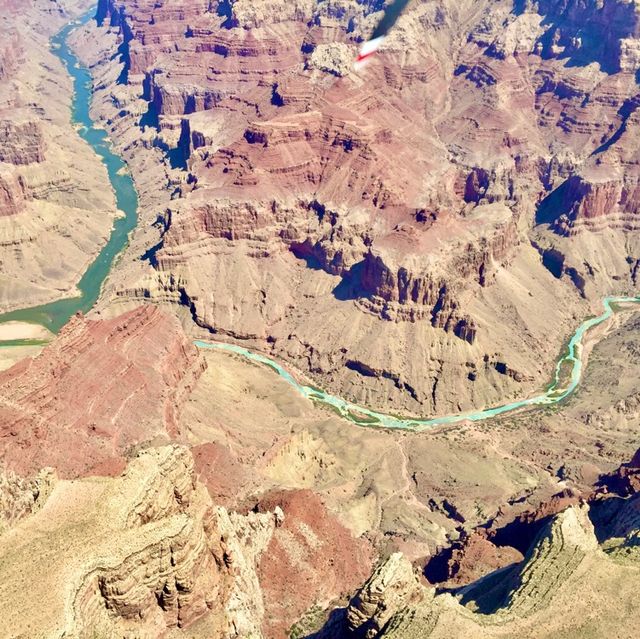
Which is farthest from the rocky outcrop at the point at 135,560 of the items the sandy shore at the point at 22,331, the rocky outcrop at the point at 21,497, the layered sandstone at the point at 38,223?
the layered sandstone at the point at 38,223

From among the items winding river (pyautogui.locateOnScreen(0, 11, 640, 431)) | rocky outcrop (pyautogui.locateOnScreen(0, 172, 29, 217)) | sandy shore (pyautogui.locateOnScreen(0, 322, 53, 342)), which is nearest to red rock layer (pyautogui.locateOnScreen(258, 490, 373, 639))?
winding river (pyautogui.locateOnScreen(0, 11, 640, 431))

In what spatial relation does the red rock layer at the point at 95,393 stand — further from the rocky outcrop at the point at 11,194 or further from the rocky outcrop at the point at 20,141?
the rocky outcrop at the point at 20,141

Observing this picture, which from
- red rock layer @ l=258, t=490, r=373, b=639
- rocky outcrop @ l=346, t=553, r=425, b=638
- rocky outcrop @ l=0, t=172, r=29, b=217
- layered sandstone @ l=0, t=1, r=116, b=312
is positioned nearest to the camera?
rocky outcrop @ l=346, t=553, r=425, b=638

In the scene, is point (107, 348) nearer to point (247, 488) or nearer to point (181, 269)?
point (247, 488)

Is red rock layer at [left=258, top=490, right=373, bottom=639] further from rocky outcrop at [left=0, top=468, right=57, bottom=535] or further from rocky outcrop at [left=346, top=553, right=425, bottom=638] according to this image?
rocky outcrop at [left=0, top=468, right=57, bottom=535]

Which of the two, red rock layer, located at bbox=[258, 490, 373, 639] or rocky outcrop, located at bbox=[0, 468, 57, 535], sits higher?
rocky outcrop, located at bbox=[0, 468, 57, 535]

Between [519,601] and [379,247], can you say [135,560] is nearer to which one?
[519,601]

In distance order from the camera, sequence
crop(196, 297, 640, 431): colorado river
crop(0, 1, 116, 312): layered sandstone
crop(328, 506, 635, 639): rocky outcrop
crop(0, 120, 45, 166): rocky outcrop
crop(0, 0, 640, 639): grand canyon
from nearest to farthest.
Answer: crop(328, 506, 635, 639): rocky outcrop < crop(0, 0, 640, 639): grand canyon < crop(196, 297, 640, 431): colorado river < crop(0, 1, 116, 312): layered sandstone < crop(0, 120, 45, 166): rocky outcrop
